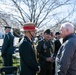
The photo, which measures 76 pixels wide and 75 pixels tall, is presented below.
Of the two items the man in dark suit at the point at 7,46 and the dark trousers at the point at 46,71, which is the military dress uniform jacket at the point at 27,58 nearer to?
the dark trousers at the point at 46,71

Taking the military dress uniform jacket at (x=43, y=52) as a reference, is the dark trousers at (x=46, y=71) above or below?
below

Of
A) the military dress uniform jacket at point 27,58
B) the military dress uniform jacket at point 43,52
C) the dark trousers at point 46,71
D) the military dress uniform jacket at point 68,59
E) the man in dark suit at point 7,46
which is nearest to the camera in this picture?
the military dress uniform jacket at point 68,59

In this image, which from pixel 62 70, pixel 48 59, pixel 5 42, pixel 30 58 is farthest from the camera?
pixel 5 42

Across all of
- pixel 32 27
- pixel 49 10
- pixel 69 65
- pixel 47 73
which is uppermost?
pixel 49 10

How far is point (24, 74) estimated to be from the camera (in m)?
5.81

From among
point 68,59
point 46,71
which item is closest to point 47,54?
point 46,71

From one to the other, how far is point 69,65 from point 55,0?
1128 centimetres

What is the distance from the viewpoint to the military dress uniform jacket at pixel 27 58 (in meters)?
5.66

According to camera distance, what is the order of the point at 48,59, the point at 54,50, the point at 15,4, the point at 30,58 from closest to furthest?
the point at 30,58 < the point at 48,59 < the point at 54,50 < the point at 15,4

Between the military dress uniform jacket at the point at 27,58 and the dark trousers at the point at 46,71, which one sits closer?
the military dress uniform jacket at the point at 27,58

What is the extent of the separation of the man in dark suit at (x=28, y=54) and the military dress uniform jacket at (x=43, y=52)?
1658 mm

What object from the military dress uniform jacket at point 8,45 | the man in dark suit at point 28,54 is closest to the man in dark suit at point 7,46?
the military dress uniform jacket at point 8,45

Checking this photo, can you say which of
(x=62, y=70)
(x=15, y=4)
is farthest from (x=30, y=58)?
(x=15, y=4)

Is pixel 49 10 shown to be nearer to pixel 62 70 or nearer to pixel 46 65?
pixel 46 65
